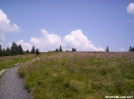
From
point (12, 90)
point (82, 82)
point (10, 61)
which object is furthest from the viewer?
point (10, 61)

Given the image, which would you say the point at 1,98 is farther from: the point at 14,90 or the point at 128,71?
the point at 128,71

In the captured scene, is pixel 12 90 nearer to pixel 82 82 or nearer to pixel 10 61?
pixel 82 82

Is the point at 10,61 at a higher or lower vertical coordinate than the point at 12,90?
higher

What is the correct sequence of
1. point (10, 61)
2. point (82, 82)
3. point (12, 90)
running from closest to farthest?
point (82, 82), point (12, 90), point (10, 61)

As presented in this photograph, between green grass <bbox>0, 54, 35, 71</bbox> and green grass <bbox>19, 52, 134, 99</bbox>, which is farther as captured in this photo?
green grass <bbox>0, 54, 35, 71</bbox>

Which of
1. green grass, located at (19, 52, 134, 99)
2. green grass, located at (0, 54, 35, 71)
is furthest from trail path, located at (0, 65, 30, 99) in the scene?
green grass, located at (0, 54, 35, 71)

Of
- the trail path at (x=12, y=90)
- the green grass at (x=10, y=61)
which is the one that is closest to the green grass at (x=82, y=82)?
the trail path at (x=12, y=90)

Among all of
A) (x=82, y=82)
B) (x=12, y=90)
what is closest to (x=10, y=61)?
(x=12, y=90)

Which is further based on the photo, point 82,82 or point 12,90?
point 12,90

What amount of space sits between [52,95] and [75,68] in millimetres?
5455

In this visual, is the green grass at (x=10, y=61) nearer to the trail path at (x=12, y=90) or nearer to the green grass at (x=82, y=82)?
the trail path at (x=12, y=90)

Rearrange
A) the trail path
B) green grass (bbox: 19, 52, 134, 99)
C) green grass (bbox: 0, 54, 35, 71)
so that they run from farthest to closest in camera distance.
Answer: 1. green grass (bbox: 0, 54, 35, 71)
2. the trail path
3. green grass (bbox: 19, 52, 134, 99)

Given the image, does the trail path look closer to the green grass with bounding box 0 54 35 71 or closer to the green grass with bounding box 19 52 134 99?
the green grass with bounding box 19 52 134 99

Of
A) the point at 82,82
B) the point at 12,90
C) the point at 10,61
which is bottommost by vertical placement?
the point at 12,90
